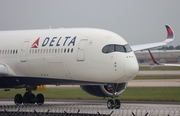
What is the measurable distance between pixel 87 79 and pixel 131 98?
10.2 m

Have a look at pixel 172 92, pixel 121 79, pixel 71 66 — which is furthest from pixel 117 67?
pixel 172 92

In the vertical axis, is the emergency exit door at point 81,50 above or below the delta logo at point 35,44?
below

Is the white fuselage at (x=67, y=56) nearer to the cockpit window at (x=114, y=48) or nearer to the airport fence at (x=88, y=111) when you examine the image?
the cockpit window at (x=114, y=48)

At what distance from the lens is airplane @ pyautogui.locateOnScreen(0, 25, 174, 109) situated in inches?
1278

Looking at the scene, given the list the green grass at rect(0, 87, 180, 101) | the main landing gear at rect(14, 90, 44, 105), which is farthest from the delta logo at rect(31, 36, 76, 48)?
the green grass at rect(0, 87, 180, 101)

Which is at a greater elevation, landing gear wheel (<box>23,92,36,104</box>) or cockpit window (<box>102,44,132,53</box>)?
cockpit window (<box>102,44,132,53</box>)

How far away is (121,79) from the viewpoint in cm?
3225

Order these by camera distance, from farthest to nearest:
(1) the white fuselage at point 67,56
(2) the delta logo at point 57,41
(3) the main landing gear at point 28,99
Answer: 1. (3) the main landing gear at point 28,99
2. (2) the delta logo at point 57,41
3. (1) the white fuselage at point 67,56

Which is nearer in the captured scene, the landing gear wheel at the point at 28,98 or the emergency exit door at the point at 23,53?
the emergency exit door at the point at 23,53

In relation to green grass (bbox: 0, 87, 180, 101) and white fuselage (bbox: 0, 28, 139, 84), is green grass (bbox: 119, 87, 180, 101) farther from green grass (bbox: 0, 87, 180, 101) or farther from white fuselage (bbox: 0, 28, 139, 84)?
white fuselage (bbox: 0, 28, 139, 84)

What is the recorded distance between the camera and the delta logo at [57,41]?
113ft

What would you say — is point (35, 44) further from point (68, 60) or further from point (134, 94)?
point (134, 94)

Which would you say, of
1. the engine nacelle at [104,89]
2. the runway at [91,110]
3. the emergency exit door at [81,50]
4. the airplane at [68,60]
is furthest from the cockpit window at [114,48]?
the runway at [91,110]

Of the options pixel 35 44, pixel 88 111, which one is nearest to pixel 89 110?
pixel 88 111
